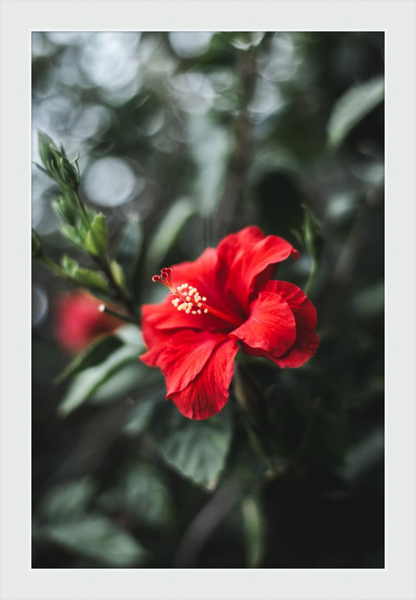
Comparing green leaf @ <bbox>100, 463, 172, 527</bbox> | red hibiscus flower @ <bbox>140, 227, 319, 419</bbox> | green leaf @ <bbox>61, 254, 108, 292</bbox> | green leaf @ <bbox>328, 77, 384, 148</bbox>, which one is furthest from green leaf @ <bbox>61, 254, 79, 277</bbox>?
green leaf @ <bbox>100, 463, 172, 527</bbox>

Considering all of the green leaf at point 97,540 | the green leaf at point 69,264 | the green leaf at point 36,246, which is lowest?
the green leaf at point 97,540

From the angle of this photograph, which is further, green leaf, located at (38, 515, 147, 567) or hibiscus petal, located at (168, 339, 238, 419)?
green leaf, located at (38, 515, 147, 567)

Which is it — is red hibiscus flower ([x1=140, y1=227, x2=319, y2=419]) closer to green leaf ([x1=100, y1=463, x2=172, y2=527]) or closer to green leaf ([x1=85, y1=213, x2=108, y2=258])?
green leaf ([x1=85, y1=213, x2=108, y2=258])

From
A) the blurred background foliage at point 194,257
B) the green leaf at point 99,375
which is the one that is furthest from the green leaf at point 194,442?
the green leaf at point 99,375

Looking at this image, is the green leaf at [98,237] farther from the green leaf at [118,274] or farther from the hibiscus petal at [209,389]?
the hibiscus petal at [209,389]

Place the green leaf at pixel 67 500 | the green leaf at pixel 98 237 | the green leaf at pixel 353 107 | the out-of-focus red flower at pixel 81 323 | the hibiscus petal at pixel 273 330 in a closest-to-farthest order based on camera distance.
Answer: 1. the hibiscus petal at pixel 273 330
2. the green leaf at pixel 98 237
3. the green leaf at pixel 353 107
4. the green leaf at pixel 67 500
5. the out-of-focus red flower at pixel 81 323

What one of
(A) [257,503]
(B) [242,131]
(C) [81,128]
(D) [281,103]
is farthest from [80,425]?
(D) [281,103]

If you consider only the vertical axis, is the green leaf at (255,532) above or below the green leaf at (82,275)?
below
